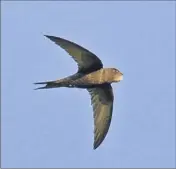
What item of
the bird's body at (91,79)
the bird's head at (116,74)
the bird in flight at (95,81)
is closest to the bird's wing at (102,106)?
the bird in flight at (95,81)

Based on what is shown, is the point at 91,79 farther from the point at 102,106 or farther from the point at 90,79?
the point at 102,106

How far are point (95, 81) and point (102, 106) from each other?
32.9 inches

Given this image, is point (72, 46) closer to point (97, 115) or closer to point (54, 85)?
point (54, 85)

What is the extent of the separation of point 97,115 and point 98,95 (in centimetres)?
33

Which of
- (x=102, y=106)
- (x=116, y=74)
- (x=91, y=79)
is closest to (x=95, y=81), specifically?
(x=91, y=79)

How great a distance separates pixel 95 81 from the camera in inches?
546

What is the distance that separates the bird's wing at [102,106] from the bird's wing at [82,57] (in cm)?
58

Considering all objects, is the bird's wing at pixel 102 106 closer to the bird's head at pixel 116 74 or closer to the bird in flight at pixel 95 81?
the bird in flight at pixel 95 81

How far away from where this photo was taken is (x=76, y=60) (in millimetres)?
13844

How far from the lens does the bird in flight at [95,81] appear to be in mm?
13562

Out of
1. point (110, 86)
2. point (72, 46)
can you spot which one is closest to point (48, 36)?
point (72, 46)

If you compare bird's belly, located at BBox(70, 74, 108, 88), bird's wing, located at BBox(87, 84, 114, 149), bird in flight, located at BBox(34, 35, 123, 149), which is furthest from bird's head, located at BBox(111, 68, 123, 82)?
bird's wing, located at BBox(87, 84, 114, 149)

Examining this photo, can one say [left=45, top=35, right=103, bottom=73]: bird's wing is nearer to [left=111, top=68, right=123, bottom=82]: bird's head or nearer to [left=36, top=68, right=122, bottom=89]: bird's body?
[left=36, top=68, right=122, bottom=89]: bird's body

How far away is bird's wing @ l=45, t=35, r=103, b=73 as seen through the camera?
13387 millimetres
